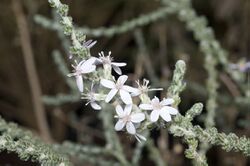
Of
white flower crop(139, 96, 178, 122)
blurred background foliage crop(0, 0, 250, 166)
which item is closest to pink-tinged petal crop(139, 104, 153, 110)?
white flower crop(139, 96, 178, 122)

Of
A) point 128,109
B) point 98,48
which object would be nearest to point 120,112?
point 128,109

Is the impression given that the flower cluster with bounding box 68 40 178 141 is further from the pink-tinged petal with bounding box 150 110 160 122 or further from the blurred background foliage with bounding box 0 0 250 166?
the blurred background foliage with bounding box 0 0 250 166

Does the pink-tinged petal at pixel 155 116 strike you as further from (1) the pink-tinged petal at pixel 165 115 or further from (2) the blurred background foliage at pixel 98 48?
(2) the blurred background foliage at pixel 98 48

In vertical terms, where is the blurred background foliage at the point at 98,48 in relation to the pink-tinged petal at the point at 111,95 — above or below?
above

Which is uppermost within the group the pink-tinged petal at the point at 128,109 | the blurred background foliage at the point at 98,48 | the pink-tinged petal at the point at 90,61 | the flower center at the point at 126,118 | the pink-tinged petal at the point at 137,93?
the blurred background foliage at the point at 98,48

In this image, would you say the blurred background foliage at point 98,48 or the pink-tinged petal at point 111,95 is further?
the blurred background foliage at point 98,48

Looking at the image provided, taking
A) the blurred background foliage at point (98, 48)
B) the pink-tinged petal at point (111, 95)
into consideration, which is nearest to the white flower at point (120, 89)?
the pink-tinged petal at point (111, 95)

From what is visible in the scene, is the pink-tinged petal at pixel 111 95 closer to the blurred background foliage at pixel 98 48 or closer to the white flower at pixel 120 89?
the white flower at pixel 120 89

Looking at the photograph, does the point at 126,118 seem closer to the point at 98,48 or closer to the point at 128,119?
the point at 128,119
